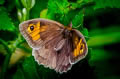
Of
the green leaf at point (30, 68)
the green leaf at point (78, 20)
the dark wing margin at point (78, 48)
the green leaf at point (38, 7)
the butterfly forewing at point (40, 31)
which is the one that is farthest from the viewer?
the green leaf at point (38, 7)

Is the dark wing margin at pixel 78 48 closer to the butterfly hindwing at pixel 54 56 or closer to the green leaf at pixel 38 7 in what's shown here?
the butterfly hindwing at pixel 54 56

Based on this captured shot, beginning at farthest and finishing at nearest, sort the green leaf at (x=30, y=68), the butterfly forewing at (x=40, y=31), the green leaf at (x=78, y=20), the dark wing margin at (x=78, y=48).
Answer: the green leaf at (x=30, y=68) < the green leaf at (x=78, y=20) < the butterfly forewing at (x=40, y=31) < the dark wing margin at (x=78, y=48)

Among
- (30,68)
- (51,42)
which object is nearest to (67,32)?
(51,42)

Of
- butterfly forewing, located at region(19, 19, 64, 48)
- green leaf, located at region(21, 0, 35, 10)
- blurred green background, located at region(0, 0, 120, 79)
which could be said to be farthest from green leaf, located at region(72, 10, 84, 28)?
green leaf, located at region(21, 0, 35, 10)

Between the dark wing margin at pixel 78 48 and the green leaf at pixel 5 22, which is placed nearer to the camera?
the dark wing margin at pixel 78 48

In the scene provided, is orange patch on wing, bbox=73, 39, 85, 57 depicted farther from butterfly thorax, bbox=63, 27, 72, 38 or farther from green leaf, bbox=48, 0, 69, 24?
green leaf, bbox=48, 0, 69, 24

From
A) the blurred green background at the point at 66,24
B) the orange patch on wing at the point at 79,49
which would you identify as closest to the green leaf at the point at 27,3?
the blurred green background at the point at 66,24

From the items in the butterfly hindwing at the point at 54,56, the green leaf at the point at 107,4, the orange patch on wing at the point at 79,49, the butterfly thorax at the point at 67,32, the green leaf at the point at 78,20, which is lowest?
the butterfly hindwing at the point at 54,56

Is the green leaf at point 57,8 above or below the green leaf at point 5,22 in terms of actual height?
above
